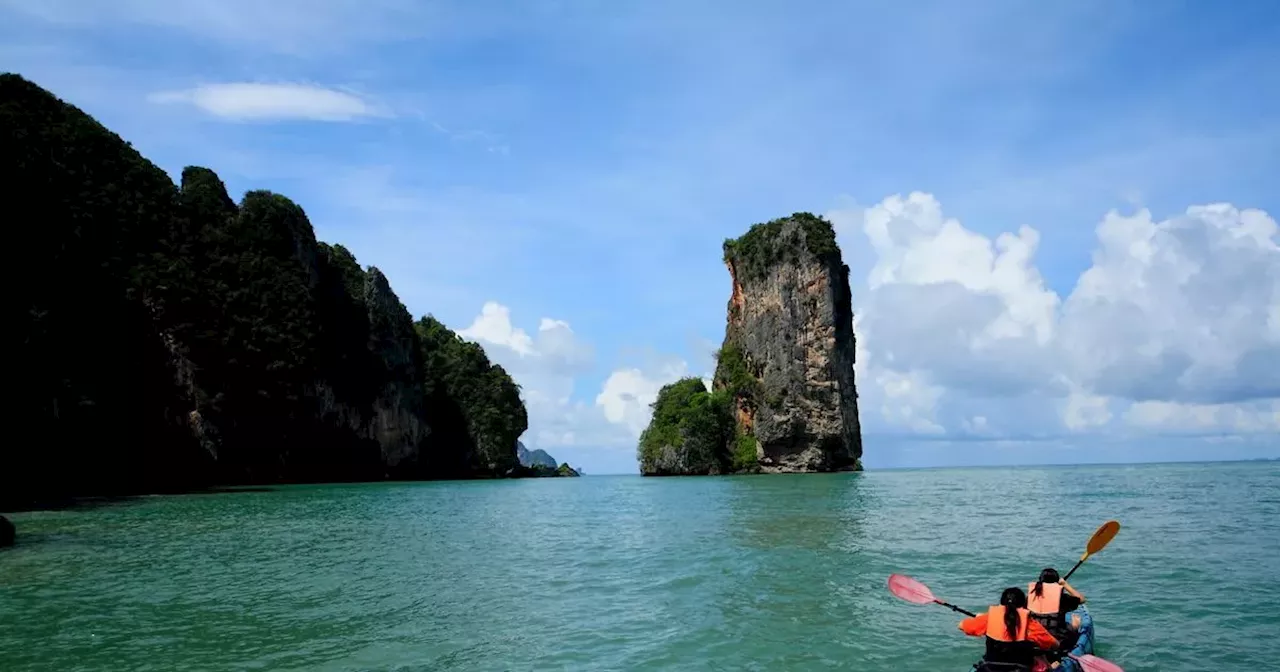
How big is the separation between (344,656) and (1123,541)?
786 inches

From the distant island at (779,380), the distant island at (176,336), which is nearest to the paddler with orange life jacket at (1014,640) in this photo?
the distant island at (176,336)

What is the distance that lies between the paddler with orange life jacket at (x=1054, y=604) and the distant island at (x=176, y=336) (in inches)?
1551

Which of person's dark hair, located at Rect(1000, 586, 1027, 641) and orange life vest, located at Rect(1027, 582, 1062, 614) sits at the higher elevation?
person's dark hair, located at Rect(1000, 586, 1027, 641)

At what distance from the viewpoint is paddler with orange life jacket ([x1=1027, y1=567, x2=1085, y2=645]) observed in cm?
1057

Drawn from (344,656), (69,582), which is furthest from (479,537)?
(344,656)

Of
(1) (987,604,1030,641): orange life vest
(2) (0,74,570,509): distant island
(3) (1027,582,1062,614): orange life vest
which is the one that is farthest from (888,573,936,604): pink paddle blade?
(2) (0,74,570,509): distant island

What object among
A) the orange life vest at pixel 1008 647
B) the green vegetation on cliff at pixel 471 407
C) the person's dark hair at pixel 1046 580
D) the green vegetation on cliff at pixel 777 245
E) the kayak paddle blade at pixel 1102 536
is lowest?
the orange life vest at pixel 1008 647

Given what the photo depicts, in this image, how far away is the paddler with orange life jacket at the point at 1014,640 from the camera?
29.0 ft

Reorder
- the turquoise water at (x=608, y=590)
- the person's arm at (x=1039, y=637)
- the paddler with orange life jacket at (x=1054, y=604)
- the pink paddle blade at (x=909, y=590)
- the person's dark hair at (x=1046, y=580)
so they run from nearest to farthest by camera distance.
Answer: the person's arm at (x=1039, y=637) → the paddler with orange life jacket at (x=1054, y=604) → the person's dark hair at (x=1046, y=580) → the turquoise water at (x=608, y=590) → the pink paddle blade at (x=909, y=590)

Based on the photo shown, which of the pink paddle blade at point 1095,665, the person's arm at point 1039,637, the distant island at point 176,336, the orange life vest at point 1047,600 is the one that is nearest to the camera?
the person's arm at point 1039,637

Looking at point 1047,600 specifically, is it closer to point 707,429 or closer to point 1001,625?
point 1001,625

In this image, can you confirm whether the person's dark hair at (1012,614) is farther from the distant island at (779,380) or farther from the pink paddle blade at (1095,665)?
the distant island at (779,380)

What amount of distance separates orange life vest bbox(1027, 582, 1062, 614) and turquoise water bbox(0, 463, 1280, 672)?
42.1 inches

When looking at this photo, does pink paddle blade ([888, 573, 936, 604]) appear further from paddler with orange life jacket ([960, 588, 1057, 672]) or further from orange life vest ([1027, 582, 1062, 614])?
paddler with orange life jacket ([960, 588, 1057, 672])
